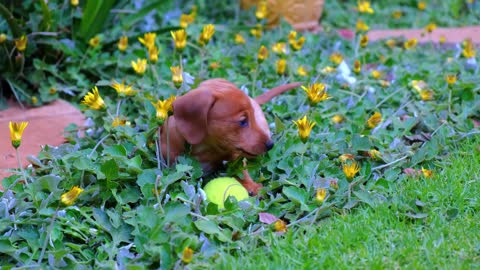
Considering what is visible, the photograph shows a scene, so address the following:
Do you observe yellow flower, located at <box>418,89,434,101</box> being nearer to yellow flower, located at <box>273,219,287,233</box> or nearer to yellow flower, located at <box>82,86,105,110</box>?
yellow flower, located at <box>273,219,287,233</box>

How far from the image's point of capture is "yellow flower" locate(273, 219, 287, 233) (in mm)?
3060

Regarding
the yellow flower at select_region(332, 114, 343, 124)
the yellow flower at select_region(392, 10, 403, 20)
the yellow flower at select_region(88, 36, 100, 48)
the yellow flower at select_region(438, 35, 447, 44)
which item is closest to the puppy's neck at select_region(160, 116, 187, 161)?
the yellow flower at select_region(332, 114, 343, 124)

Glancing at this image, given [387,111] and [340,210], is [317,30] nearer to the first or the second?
[387,111]

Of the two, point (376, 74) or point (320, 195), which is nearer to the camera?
point (320, 195)

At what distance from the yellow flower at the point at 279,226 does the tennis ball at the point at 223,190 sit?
299mm

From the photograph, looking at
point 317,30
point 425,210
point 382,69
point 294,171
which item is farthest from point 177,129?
point 317,30

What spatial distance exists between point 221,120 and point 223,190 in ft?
1.01

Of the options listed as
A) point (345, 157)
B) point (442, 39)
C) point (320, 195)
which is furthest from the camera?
point (442, 39)

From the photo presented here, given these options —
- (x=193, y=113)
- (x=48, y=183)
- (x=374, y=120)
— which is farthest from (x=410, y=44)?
(x=48, y=183)

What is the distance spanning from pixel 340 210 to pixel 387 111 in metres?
1.21

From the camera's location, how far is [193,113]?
130 inches

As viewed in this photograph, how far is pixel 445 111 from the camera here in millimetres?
4340

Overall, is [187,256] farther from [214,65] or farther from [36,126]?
[214,65]

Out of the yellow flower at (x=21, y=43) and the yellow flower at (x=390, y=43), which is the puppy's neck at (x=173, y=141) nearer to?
the yellow flower at (x=21, y=43)
